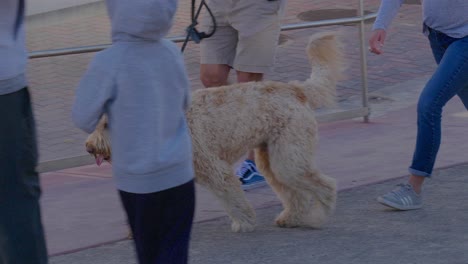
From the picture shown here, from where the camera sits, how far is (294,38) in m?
8.61

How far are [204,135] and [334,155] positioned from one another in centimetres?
229

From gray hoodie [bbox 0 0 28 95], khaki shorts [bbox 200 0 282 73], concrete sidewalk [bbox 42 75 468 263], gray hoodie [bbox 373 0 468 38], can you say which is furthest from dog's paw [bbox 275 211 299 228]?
gray hoodie [bbox 0 0 28 95]

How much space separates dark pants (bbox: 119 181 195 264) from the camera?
3.52 m

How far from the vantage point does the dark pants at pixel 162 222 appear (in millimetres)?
3518

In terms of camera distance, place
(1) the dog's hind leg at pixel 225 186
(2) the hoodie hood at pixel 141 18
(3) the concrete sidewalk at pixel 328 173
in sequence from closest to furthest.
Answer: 1. (2) the hoodie hood at pixel 141 18
2. (1) the dog's hind leg at pixel 225 186
3. (3) the concrete sidewalk at pixel 328 173

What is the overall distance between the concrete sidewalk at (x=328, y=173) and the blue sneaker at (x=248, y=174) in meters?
0.06

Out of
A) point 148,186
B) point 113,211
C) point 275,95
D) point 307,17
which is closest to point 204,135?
point 275,95

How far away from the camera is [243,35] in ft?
19.6

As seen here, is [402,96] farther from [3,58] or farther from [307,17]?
[3,58]

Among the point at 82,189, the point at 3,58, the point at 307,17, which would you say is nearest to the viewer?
the point at 3,58

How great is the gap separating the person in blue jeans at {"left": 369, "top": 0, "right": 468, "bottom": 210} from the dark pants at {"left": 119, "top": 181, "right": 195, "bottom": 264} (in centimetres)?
219

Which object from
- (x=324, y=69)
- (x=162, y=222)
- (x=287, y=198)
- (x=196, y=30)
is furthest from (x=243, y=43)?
(x=162, y=222)

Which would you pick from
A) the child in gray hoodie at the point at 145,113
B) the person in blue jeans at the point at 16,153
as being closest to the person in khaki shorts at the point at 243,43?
the child in gray hoodie at the point at 145,113

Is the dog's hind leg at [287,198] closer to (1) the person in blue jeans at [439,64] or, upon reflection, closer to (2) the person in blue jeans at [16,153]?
(1) the person in blue jeans at [439,64]
